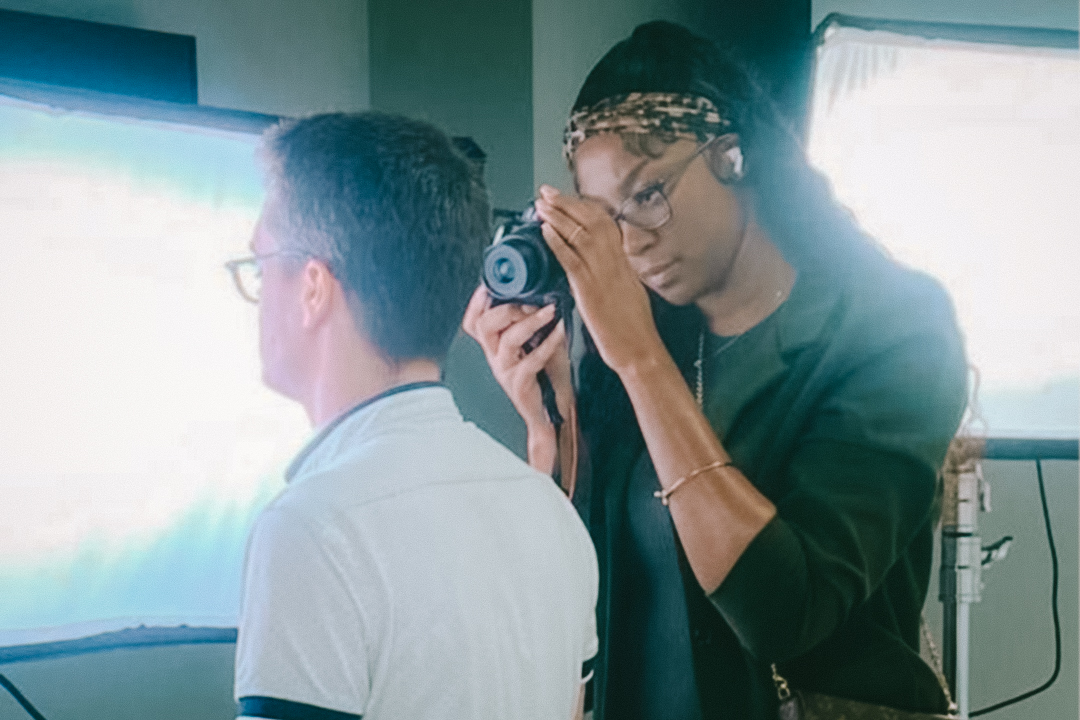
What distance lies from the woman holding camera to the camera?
0.05ft

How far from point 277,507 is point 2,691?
0.89m

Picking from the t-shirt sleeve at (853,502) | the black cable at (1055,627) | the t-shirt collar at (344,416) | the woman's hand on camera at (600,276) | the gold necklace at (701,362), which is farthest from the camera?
the black cable at (1055,627)

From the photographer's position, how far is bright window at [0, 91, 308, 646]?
1.08 m

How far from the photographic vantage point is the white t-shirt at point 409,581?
0.61 metres

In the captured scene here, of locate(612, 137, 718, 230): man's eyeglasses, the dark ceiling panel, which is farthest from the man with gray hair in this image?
the dark ceiling panel

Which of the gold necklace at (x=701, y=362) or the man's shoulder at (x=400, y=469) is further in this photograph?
the gold necklace at (x=701, y=362)

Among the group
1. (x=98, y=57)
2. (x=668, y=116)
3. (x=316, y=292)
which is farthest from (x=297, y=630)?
(x=98, y=57)

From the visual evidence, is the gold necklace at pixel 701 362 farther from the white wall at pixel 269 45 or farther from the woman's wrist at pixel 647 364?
the white wall at pixel 269 45

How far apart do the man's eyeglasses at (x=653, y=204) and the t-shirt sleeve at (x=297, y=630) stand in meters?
0.57

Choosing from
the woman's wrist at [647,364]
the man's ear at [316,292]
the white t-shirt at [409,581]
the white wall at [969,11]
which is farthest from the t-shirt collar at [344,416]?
the white wall at [969,11]

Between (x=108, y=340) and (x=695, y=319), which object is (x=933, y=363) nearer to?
(x=695, y=319)

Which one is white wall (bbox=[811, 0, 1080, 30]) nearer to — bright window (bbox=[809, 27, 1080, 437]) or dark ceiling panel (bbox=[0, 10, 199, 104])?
bright window (bbox=[809, 27, 1080, 437])

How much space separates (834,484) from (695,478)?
0.13 m

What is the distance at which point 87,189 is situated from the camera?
1.12 metres
